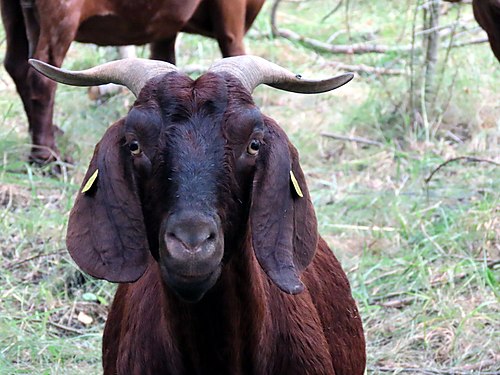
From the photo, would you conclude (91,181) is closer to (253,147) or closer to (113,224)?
(113,224)

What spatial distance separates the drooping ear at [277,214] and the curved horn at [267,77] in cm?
18

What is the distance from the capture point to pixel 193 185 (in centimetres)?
332

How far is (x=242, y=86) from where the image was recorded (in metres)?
3.59

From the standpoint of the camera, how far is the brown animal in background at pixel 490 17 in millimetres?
6621

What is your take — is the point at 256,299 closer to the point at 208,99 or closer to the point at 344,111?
the point at 208,99

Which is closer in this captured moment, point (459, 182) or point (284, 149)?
point (284, 149)

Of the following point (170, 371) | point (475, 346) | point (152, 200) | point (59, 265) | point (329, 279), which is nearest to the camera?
point (152, 200)

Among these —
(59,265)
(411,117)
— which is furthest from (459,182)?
(59,265)

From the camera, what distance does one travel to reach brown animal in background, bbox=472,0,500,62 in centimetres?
662

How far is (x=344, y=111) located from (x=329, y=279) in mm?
5230

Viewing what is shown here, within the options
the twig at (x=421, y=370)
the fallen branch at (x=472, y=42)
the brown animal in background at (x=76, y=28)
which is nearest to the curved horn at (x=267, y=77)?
the twig at (x=421, y=370)

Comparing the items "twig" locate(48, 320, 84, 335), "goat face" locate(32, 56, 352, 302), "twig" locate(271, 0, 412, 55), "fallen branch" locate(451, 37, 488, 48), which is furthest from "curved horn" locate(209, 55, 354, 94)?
"twig" locate(271, 0, 412, 55)

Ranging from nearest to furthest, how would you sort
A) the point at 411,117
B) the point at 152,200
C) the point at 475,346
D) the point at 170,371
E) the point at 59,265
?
the point at 152,200, the point at 170,371, the point at 475,346, the point at 59,265, the point at 411,117

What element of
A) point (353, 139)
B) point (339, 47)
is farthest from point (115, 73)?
point (339, 47)
